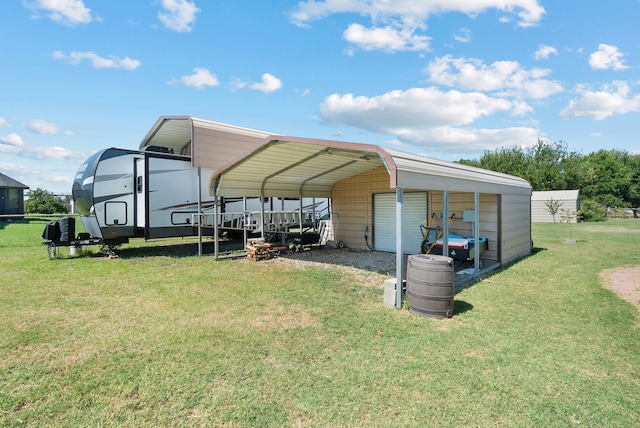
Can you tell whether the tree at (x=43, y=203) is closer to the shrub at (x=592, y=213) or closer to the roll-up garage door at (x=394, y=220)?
the roll-up garage door at (x=394, y=220)

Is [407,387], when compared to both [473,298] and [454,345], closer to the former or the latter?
[454,345]

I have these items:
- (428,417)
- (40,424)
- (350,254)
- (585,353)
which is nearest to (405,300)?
(585,353)

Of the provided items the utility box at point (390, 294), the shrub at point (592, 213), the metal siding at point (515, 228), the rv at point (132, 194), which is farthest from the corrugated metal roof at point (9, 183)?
the shrub at point (592, 213)

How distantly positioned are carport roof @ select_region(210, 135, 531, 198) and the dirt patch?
2.92 metres

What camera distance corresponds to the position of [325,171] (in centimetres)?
1074

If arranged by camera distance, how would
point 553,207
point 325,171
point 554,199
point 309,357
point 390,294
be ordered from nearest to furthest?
point 309,357
point 390,294
point 325,171
point 553,207
point 554,199

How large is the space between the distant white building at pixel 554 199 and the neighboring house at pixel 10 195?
41748 mm

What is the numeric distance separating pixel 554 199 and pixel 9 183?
45.1m

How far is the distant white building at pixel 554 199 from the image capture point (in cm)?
2942

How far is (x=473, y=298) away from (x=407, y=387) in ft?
11.2

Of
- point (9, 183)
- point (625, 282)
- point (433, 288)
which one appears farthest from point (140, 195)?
point (9, 183)

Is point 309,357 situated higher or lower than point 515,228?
lower

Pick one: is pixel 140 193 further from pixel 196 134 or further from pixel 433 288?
pixel 433 288

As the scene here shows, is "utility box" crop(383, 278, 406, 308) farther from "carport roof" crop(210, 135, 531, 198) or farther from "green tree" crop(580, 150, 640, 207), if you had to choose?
"green tree" crop(580, 150, 640, 207)
